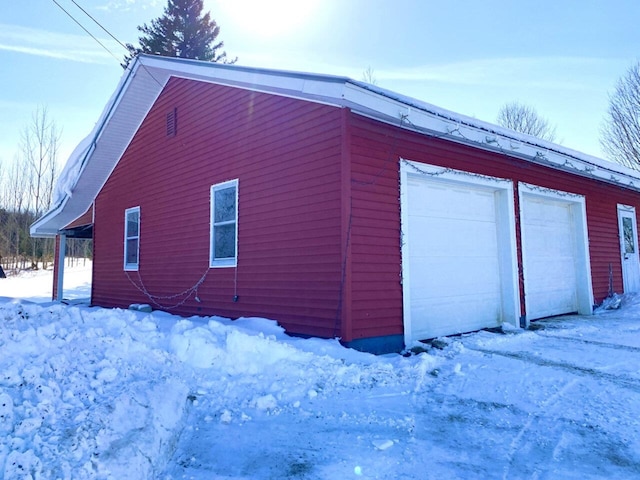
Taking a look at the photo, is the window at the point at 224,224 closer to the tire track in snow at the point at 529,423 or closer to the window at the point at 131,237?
the window at the point at 131,237

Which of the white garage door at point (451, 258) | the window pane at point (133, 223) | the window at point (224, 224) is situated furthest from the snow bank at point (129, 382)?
the window pane at point (133, 223)

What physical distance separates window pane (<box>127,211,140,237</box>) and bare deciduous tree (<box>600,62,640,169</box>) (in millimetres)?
24824

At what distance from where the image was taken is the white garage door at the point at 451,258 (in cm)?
633

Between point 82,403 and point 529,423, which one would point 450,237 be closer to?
point 529,423

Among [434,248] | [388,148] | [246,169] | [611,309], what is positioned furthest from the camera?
[611,309]

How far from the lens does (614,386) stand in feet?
13.6

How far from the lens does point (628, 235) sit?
11906 millimetres

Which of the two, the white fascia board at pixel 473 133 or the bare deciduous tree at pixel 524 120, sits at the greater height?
the bare deciduous tree at pixel 524 120

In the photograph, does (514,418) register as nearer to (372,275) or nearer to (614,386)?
(614,386)

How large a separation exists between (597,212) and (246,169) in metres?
8.90

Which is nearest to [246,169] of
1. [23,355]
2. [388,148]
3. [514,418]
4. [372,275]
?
[388,148]

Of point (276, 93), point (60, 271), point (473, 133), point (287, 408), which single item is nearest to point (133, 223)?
point (60, 271)

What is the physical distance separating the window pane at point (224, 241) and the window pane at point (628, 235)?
1090cm

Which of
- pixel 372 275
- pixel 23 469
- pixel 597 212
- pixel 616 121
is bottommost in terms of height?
pixel 23 469
